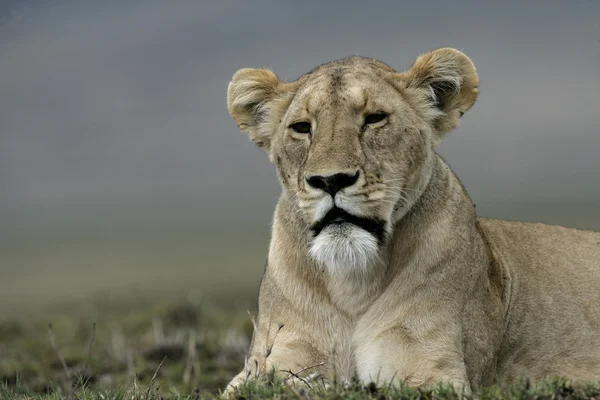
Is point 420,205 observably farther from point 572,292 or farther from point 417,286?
point 572,292

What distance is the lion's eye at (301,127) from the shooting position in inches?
297

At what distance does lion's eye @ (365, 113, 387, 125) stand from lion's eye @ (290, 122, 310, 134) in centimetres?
42

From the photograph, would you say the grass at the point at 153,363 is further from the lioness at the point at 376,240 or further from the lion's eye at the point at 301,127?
the lion's eye at the point at 301,127

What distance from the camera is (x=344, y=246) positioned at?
6.86 metres

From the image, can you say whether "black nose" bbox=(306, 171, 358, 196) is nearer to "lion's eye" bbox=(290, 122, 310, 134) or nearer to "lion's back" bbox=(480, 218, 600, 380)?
"lion's eye" bbox=(290, 122, 310, 134)

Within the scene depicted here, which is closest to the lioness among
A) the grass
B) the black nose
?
the black nose

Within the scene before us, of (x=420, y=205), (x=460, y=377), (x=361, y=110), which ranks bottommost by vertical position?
(x=460, y=377)

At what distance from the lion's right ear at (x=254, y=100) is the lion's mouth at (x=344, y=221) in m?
1.53

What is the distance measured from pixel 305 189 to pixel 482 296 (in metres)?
1.81

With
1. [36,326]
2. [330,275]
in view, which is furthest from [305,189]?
[36,326]

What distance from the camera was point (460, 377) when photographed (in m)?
7.36

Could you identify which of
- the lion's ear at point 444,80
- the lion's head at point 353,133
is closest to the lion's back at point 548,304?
the lion's ear at point 444,80

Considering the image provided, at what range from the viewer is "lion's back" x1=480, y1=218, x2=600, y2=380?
8.54 meters

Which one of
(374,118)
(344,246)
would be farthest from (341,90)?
(344,246)
